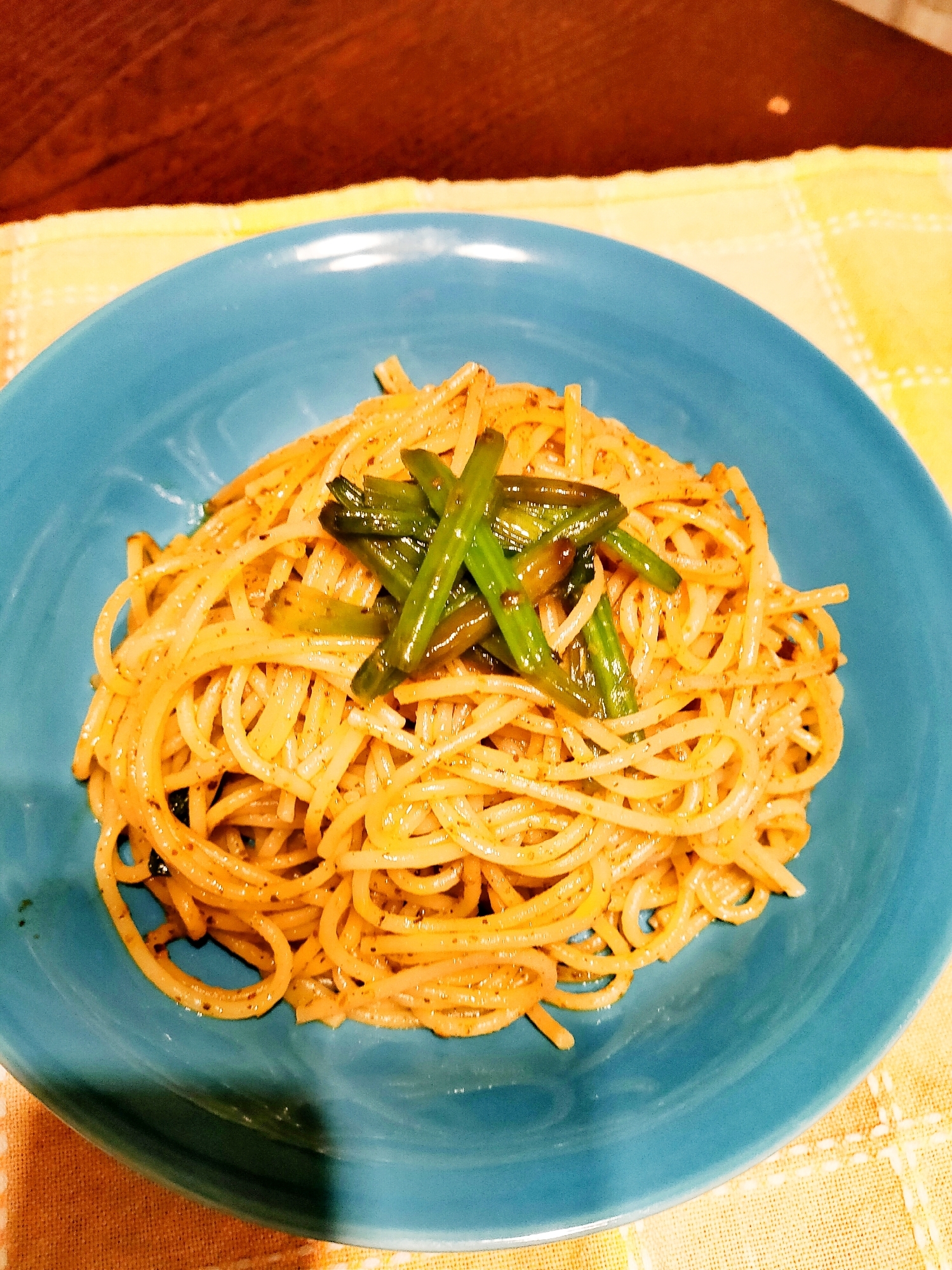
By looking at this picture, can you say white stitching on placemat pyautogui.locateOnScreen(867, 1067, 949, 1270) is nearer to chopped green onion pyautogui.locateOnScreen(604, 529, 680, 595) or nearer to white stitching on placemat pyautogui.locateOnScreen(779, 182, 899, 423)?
chopped green onion pyautogui.locateOnScreen(604, 529, 680, 595)

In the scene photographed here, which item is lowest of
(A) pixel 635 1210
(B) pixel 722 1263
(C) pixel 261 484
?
(B) pixel 722 1263

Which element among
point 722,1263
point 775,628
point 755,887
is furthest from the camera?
point 775,628

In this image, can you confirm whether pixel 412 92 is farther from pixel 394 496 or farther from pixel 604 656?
pixel 604 656

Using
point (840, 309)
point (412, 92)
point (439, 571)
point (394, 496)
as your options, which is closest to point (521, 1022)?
point (439, 571)

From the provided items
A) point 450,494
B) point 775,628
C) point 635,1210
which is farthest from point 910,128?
point 635,1210

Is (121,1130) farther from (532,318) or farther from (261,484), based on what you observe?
(532,318)

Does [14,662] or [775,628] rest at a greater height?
[14,662]
